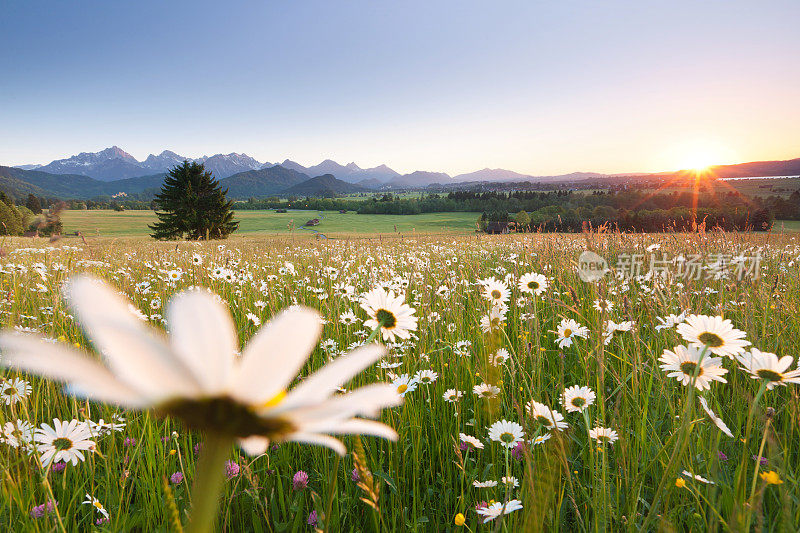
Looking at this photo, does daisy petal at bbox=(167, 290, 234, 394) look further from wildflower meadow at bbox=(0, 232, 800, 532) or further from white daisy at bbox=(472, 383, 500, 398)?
white daisy at bbox=(472, 383, 500, 398)

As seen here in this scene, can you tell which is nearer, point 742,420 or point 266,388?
point 266,388

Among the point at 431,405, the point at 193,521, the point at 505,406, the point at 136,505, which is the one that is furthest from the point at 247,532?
the point at 193,521

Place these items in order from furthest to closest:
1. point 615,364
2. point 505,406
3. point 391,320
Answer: point 615,364
point 505,406
point 391,320

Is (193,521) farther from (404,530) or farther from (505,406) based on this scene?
(505,406)

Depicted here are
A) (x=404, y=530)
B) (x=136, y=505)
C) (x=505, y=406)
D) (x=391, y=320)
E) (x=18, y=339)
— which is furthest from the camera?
(x=505, y=406)

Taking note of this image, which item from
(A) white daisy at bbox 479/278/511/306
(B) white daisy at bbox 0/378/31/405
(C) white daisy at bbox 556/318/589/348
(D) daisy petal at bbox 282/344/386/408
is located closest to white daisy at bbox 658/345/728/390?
(C) white daisy at bbox 556/318/589/348

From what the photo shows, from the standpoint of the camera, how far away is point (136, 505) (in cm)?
160

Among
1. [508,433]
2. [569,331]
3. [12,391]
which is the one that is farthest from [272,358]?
Answer: [569,331]

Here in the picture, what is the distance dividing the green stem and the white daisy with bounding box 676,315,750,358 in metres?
1.53

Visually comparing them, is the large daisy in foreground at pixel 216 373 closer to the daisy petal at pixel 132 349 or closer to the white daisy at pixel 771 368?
the daisy petal at pixel 132 349

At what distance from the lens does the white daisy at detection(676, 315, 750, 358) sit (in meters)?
1.32

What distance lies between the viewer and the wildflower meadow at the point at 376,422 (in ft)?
1.12

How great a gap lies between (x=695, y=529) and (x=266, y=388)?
1711 millimetres

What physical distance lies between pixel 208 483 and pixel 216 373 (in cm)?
8
